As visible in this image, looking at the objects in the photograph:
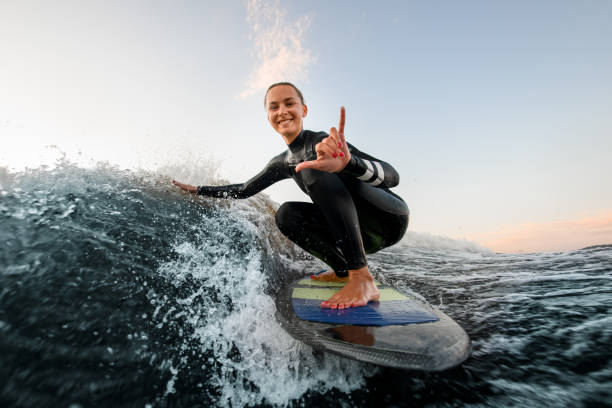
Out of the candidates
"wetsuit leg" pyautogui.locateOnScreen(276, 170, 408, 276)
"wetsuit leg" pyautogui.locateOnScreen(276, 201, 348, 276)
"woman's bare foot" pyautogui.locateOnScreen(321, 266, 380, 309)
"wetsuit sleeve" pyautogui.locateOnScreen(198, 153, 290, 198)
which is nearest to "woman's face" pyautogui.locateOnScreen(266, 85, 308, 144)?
"wetsuit sleeve" pyautogui.locateOnScreen(198, 153, 290, 198)

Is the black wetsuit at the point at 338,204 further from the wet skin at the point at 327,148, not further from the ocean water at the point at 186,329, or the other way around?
the ocean water at the point at 186,329

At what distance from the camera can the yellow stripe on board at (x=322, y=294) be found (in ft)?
7.20

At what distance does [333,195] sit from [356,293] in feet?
2.61

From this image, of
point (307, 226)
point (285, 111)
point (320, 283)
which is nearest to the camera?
point (285, 111)

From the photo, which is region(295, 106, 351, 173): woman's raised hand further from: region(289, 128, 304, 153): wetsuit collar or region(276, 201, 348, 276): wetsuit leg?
region(276, 201, 348, 276): wetsuit leg

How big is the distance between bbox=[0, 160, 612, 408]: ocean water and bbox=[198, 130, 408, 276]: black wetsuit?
636 millimetres

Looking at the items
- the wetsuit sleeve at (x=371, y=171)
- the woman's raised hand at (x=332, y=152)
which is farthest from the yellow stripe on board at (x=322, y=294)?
the woman's raised hand at (x=332, y=152)

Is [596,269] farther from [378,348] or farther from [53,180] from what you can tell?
[53,180]

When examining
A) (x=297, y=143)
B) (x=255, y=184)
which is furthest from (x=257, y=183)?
(x=297, y=143)

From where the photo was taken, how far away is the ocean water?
3.90 ft

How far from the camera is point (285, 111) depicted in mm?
2496

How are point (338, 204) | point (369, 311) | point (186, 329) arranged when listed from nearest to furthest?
point (186, 329) → point (369, 311) → point (338, 204)

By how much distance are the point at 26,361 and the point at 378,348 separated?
64.1 inches

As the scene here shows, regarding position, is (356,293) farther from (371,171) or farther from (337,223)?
(371,171)
